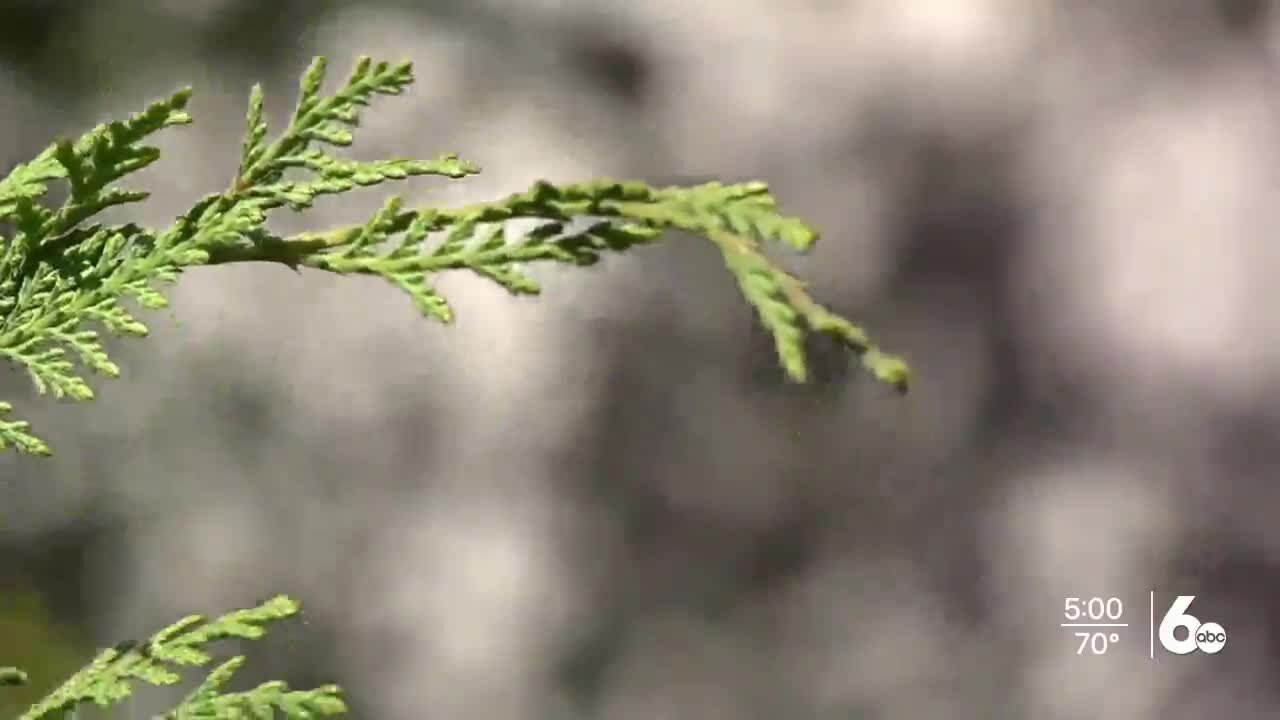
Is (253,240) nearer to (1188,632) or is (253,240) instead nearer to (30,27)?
(30,27)

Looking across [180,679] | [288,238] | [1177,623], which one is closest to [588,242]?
[288,238]

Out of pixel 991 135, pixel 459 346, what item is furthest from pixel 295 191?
pixel 991 135

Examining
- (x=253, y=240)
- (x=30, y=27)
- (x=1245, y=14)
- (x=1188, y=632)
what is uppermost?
(x=1245, y=14)

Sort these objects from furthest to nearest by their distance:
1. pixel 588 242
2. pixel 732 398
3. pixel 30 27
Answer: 1. pixel 732 398
2. pixel 30 27
3. pixel 588 242

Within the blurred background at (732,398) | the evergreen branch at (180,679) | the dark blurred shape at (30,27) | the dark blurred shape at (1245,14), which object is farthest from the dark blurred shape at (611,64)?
the evergreen branch at (180,679)

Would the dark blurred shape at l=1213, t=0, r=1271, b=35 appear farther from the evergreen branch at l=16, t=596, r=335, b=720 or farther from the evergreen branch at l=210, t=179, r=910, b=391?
the evergreen branch at l=16, t=596, r=335, b=720
